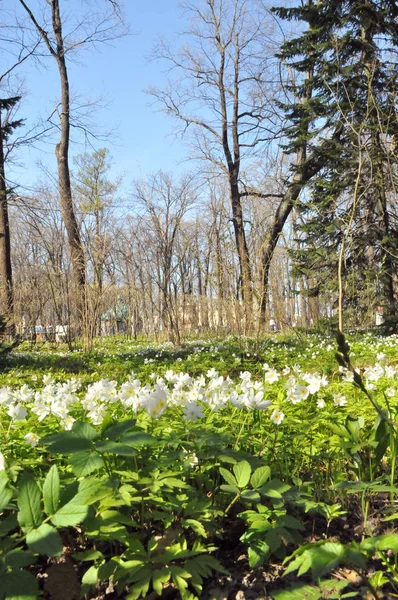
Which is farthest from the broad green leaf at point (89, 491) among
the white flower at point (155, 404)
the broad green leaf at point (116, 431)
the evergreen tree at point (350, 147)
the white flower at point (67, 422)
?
the evergreen tree at point (350, 147)

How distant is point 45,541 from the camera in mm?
Result: 986

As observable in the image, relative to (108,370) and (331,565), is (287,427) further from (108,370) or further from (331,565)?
(108,370)

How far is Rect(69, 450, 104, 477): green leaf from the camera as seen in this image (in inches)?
46.5

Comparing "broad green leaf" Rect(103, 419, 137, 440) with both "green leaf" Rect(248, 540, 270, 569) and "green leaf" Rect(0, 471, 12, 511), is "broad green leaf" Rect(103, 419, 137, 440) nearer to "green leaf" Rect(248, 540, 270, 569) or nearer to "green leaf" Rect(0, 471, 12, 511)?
"green leaf" Rect(0, 471, 12, 511)

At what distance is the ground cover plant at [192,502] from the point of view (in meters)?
1.11

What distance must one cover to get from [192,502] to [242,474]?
0.60 ft

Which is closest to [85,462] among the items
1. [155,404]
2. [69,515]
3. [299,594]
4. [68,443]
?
[68,443]

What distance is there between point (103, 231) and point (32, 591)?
11144mm

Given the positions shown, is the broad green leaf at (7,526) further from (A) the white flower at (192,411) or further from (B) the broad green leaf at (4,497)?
(A) the white flower at (192,411)

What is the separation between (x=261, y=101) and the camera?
56.4ft

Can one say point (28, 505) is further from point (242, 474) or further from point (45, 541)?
point (242, 474)

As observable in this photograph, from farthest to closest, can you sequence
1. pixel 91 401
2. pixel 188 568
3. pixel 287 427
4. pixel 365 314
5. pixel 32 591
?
pixel 365 314 → pixel 287 427 → pixel 91 401 → pixel 188 568 → pixel 32 591

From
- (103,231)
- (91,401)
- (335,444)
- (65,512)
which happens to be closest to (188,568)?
(65,512)

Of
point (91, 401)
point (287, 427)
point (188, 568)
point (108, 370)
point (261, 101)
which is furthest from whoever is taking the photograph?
point (261, 101)
